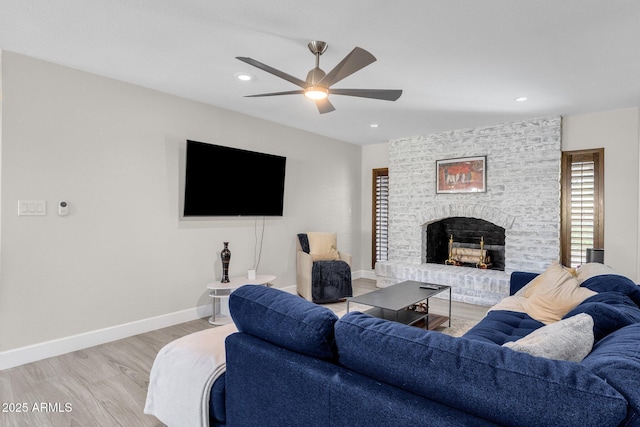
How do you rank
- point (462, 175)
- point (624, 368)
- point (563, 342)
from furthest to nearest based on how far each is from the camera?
point (462, 175) → point (563, 342) → point (624, 368)

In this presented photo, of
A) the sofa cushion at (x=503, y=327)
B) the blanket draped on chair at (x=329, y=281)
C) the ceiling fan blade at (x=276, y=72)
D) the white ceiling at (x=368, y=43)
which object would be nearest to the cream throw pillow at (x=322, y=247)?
the blanket draped on chair at (x=329, y=281)

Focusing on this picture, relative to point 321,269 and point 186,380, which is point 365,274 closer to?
point 321,269

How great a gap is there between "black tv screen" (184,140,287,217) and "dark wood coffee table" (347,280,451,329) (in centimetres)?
198

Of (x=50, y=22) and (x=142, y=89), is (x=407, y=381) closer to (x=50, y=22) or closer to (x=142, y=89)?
(x=50, y=22)

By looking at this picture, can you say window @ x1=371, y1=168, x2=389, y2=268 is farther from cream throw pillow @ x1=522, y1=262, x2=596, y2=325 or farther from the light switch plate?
the light switch plate

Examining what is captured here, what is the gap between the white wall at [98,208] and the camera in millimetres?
2939

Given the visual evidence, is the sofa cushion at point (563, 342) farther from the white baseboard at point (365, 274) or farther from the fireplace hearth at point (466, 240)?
the white baseboard at point (365, 274)

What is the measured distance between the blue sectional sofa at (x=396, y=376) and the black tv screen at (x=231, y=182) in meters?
2.71

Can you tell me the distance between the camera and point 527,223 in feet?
16.1

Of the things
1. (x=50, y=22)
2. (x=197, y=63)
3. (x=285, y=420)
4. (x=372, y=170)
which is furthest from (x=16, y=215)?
(x=372, y=170)

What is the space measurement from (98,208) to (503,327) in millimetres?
3679

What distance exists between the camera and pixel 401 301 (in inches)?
127

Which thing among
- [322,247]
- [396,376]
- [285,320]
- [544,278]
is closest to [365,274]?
[322,247]

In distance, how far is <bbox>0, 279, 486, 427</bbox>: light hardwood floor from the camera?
219 cm
